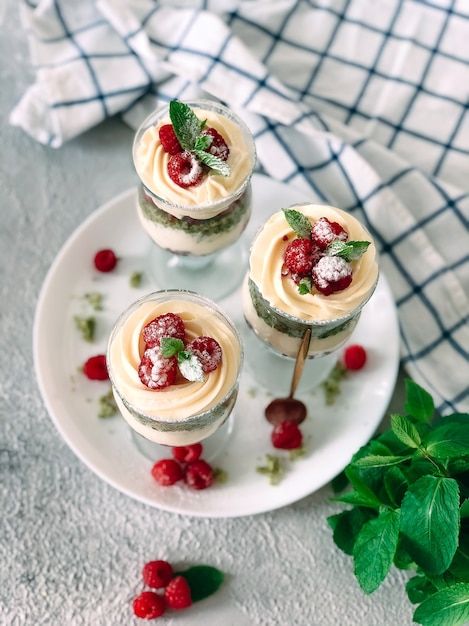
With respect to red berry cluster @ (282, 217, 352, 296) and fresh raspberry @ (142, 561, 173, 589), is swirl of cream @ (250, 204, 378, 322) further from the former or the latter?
fresh raspberry @ (142, 561, 173, 589)

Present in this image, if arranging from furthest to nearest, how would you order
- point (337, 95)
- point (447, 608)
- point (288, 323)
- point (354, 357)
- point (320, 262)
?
point (337, 95) → point (354, 357) → point (288, 323) → point (320, 262) → point (447, 608)

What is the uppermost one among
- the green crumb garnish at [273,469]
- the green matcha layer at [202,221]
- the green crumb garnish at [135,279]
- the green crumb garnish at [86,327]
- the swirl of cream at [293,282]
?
the swirl of cream at [293,282]

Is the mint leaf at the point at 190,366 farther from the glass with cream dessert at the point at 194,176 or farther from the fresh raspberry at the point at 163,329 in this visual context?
the glass with cream dessert at the point at 194,176

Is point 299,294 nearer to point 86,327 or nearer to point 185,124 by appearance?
point 185,124

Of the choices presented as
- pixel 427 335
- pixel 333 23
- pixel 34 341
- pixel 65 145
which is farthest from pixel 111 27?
pixel 427 335

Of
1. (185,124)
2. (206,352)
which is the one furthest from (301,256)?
(185,124)

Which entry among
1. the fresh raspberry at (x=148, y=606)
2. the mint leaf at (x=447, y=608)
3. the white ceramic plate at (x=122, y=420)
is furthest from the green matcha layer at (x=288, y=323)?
the fresh raspberry at (x=148, y=606)
